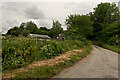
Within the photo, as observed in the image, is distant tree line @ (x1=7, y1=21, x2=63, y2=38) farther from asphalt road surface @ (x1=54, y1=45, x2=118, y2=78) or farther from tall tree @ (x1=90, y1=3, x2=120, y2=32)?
asphalt road surface @ (x1=54, y1=45, x2=118, y2=78)

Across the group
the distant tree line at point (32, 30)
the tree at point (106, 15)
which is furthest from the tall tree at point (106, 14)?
the distant tree line at point (32, 30)

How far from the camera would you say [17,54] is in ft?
20.7

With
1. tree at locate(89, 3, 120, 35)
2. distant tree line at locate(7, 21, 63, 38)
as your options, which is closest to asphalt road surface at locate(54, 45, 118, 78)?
tree at locate(89, 3, 120, 35)

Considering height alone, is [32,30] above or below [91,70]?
above

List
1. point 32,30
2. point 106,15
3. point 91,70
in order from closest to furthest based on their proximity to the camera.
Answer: point 91,70 < point 106,15 < point 32,30

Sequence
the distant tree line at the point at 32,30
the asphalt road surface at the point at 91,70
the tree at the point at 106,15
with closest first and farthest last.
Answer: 1. the asphalt road surface at the point at 91,70
2. the tree at the point at 106,15
3. the distant tree line at the point at 32,30

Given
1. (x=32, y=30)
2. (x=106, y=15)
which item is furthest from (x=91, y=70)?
(x=32, y=30)

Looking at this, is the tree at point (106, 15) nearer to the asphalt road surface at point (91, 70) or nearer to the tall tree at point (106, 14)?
the tall tree at point (106, 14)

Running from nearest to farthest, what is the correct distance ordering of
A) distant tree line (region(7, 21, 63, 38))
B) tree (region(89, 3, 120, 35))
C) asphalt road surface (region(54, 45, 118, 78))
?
asphalt road surface (region(54, 45, 118, 78)) → tree (region(89, 3, 120, 35)) → distant tree line (region(7, 21, 63, 38))

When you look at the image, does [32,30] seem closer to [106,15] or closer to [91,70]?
[106,15]

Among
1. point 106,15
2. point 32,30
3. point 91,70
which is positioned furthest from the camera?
point 32,30

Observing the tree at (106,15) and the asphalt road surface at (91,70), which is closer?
the asphalt road surface at (91,70)

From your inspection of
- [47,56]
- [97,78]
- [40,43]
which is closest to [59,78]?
[97,78]

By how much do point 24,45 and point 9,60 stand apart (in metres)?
1.37
